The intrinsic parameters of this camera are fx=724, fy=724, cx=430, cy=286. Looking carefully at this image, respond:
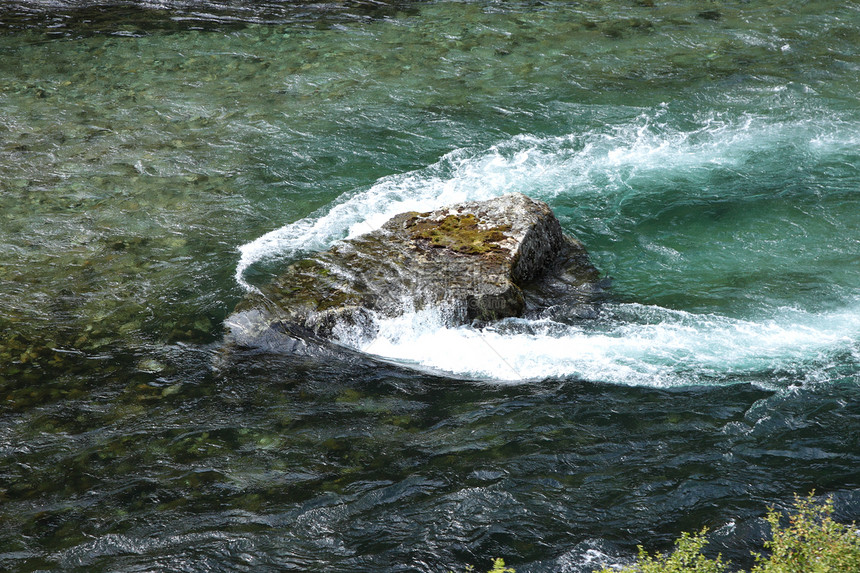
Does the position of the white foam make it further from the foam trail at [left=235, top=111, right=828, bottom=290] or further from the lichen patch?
the lichen patch

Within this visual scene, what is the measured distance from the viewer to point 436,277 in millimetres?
7797

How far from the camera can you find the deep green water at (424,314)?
5488mm

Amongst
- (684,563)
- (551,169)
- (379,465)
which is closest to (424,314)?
(379,465)

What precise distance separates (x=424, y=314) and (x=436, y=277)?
1.60ft

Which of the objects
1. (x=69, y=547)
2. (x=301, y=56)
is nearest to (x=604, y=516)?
(x=69, y=547)

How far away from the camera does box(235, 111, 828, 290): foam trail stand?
9391 mm

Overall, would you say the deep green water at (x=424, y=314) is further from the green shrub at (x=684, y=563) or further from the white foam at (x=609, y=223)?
the green shrub at (x=684, y=563)

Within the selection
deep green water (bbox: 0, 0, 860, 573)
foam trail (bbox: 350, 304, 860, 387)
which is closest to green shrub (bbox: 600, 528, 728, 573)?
deep green water (bbox: 0, 0, 860, 573)

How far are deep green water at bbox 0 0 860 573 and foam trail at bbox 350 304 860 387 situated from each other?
0.10 feet

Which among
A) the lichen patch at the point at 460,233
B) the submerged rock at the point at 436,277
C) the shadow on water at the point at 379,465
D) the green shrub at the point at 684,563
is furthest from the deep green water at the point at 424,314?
the lichen patch at the point at 460,233

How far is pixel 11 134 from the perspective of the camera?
11.7 meters

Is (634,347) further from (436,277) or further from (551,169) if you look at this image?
(551,169)

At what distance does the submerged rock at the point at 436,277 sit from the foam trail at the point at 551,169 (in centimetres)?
90

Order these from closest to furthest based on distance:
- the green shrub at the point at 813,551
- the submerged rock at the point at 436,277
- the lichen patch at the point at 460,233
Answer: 1. the green shrub at the point at 813,551
2. the submerged rock at the point at 436,277
3. the lichen patch at the point at 460,233
